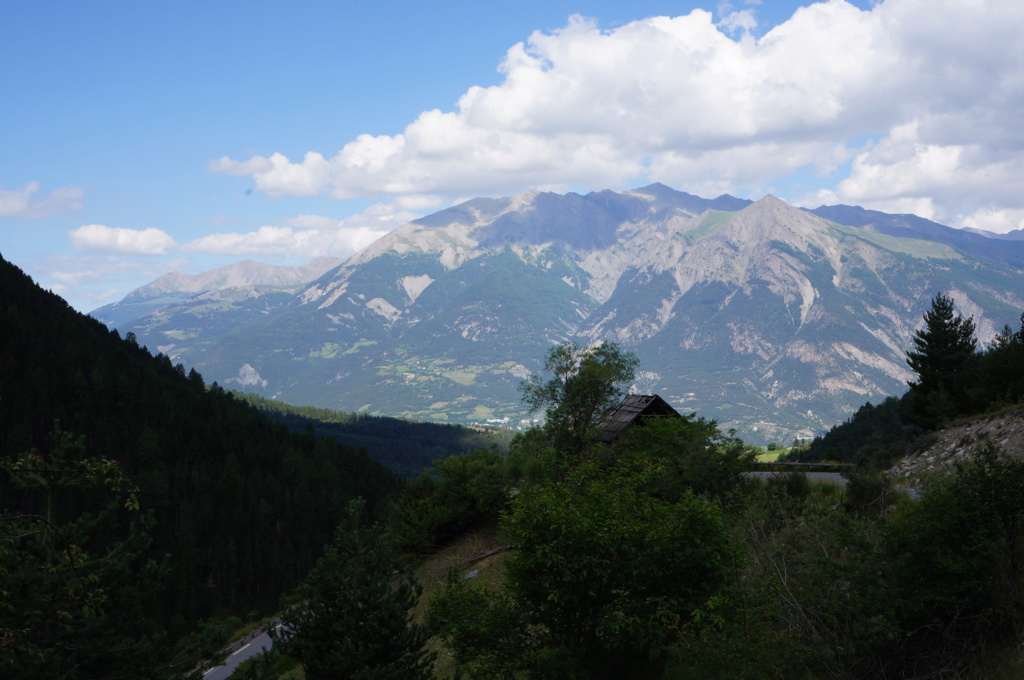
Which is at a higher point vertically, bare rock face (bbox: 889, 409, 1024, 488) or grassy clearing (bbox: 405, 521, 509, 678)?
bare rock face (bbox: 889, 409, 1024, 488)

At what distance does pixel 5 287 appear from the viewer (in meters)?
179

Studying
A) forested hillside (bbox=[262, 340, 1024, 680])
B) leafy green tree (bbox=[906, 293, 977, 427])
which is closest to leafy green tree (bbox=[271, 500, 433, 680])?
forested hillside (bbox=[262, 340, 1024, 680])

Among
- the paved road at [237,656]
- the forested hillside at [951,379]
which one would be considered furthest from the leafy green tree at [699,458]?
the paved road at [237,656]

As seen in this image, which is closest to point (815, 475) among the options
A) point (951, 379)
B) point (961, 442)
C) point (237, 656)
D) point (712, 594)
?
point (961, 442)

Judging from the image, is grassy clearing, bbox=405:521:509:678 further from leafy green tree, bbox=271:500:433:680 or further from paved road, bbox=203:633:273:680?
leafy green tree, bbox=271:500:433:680

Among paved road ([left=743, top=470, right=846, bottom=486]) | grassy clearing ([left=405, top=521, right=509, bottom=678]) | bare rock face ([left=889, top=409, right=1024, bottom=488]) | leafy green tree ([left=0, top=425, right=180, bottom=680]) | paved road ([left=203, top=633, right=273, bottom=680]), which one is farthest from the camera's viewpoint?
paved road ([left=203, top=633, right=273, bottom=680])

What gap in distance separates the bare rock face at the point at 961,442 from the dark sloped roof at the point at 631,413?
1261 cm

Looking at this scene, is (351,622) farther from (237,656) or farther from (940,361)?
(940,361)

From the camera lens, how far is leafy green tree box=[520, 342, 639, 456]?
136 feet

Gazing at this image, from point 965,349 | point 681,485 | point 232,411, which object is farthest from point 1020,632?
point 232,411

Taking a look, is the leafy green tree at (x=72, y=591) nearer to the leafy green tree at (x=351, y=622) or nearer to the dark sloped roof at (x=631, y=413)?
the leafy green tree at (x=351, y=622)

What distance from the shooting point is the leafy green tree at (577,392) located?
136 feet

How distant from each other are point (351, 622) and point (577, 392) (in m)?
25.1

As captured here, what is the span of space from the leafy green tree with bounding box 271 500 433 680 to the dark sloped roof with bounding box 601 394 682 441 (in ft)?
78.5
